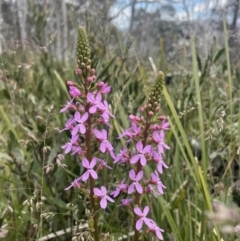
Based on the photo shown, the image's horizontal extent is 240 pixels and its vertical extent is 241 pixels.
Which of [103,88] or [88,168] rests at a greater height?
[103,88]

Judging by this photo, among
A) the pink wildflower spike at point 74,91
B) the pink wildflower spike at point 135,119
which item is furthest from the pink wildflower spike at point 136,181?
the pink wildflower spike at point 74,91

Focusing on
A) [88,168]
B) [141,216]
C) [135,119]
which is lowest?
[141,216]

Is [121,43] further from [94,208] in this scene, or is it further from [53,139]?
[94,208]

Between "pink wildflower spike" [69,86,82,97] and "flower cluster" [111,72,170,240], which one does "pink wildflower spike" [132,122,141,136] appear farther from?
"pink wildflower spike" [69,86,82,97]

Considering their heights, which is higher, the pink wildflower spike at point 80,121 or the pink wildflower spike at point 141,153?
the pink wildflower spike at point 80,121

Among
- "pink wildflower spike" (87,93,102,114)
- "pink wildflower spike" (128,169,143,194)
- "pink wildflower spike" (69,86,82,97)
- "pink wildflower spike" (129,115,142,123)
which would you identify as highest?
"pink wildflower spike" (69,86,82,97)

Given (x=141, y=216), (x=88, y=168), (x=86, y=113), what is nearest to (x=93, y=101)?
(x=86, y=113)


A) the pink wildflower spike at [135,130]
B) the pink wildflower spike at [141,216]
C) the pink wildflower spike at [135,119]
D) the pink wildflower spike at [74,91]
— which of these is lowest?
the pink wildflower spike at [141,216]

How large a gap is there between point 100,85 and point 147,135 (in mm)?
173

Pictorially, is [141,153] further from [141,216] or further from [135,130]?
[141,216]

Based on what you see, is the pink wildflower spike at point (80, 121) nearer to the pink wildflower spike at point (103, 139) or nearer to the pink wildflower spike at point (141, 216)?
the pink wildflower spike at point (103, 139)

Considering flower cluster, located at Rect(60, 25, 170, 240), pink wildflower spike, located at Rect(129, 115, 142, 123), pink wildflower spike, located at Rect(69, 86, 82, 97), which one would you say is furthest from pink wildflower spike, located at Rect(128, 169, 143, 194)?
pink wildflower spike, located at Rect(69, 86, 82, 97)

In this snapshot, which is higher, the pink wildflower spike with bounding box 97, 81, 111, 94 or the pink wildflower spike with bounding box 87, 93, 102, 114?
the pink wildflower spike with bounding box 97, 81, 111, 94

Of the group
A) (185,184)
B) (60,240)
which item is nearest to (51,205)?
(60,240)
